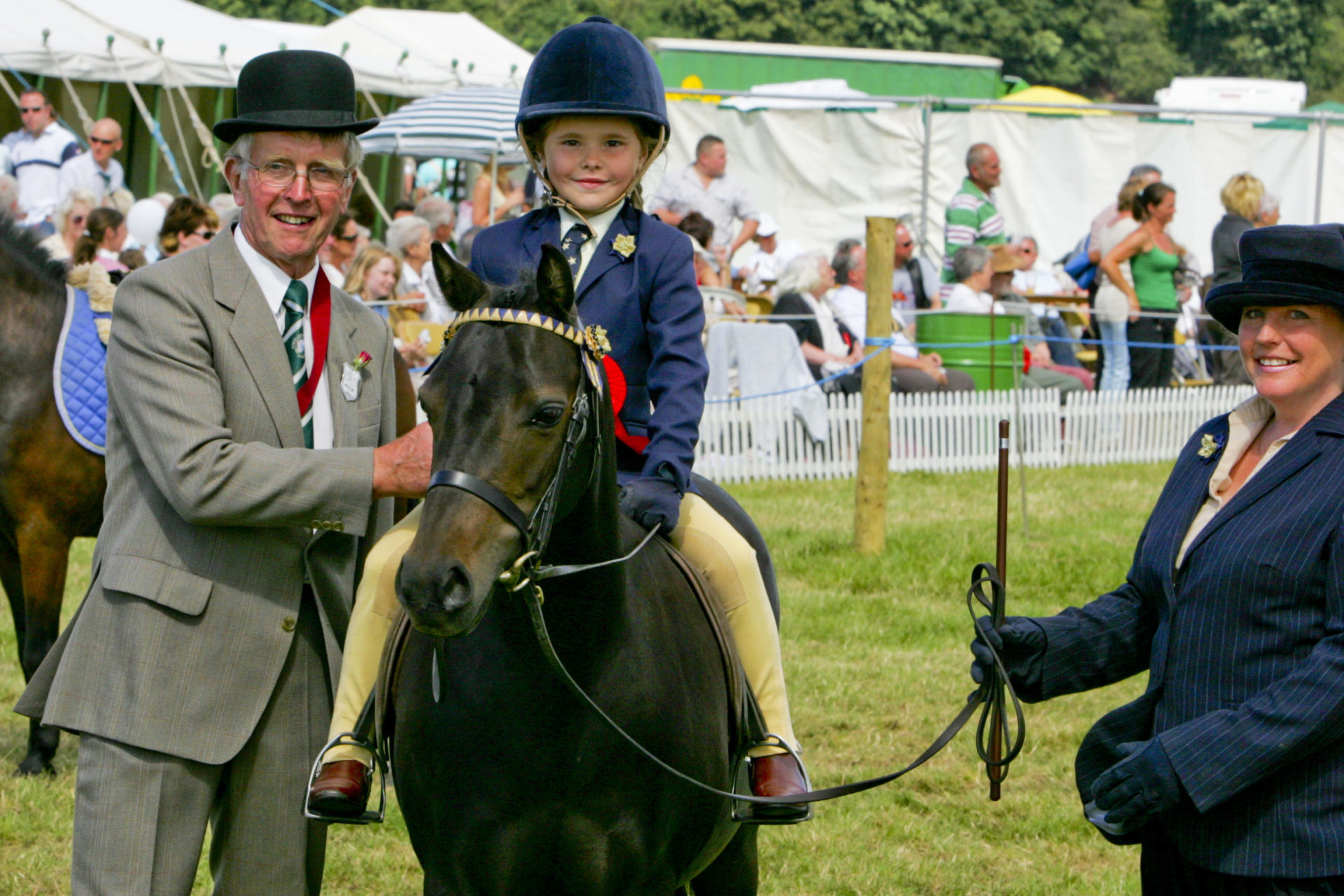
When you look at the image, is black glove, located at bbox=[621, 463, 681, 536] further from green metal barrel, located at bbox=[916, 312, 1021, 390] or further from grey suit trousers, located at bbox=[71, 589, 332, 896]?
green metal barrel, located at bbox=[916, 312, 1021, 390]

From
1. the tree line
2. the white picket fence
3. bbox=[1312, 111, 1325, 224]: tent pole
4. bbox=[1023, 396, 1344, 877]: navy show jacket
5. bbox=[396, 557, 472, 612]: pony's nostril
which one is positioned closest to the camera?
bbox=[396, 557, 472, 612]: pony's nostril

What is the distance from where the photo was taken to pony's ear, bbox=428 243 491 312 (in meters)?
2.93

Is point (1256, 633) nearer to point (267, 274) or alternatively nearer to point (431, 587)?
point (431, 587)

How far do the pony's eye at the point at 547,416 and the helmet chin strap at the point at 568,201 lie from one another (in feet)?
3.23

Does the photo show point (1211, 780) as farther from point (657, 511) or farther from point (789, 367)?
point (789, 367)

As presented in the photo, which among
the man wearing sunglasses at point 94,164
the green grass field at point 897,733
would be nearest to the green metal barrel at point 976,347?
the green grass field at point 897,733

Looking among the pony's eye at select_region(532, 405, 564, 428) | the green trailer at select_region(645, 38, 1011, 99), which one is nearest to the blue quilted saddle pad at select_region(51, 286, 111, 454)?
the pony's eye at select_region(532, 405, 564, 428)

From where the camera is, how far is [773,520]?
1099cm

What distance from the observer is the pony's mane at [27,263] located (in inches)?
239

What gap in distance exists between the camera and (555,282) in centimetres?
288

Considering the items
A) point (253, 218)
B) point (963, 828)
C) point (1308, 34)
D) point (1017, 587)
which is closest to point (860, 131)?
point (1017, 587)

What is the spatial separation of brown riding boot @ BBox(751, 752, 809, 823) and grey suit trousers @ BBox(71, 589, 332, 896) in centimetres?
107

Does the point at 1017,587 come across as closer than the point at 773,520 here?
Yes

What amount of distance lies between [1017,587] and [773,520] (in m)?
2.27
